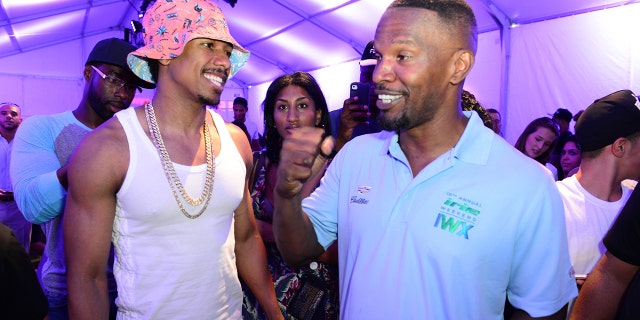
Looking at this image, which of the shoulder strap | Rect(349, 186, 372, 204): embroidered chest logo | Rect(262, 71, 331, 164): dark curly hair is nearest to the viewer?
Rect(349, 186, 372, 204): embroidered chest logo

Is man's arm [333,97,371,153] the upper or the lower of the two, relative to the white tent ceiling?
lower

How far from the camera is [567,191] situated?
2404 millimetres

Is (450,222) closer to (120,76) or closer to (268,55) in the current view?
(120,76)

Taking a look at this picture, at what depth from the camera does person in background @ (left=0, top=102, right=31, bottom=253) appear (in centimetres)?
505

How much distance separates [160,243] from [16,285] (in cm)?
49

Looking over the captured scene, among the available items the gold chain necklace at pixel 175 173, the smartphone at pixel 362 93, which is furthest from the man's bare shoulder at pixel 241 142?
the smartphone at pixel 362 93

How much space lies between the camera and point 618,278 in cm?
171

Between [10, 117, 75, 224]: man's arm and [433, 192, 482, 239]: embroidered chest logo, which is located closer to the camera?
[433, 192, 482, 239]: embroidered chest logo

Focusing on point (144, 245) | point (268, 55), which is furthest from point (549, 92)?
point (268, 55)

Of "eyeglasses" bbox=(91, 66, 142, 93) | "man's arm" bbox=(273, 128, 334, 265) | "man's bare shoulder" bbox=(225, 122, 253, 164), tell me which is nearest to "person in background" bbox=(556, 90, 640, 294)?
"man's arm" bbox=(273, 128, 334, 265)

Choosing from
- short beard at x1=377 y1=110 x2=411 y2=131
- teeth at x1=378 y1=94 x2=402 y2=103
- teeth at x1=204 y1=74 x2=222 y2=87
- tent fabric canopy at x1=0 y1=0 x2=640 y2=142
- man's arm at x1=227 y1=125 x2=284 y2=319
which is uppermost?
tent fabric canopy at x1=0 y1=0 x2=640 y2=142

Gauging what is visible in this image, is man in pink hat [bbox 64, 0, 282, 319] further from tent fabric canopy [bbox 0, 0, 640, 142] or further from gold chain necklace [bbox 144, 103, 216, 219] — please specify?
tent fabric canopy [bbox 0, 0, 640, 142]

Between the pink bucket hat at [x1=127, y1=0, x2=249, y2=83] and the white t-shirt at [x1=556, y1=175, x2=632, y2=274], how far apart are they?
6.52 feet

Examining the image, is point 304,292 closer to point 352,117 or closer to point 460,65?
point 352,117
